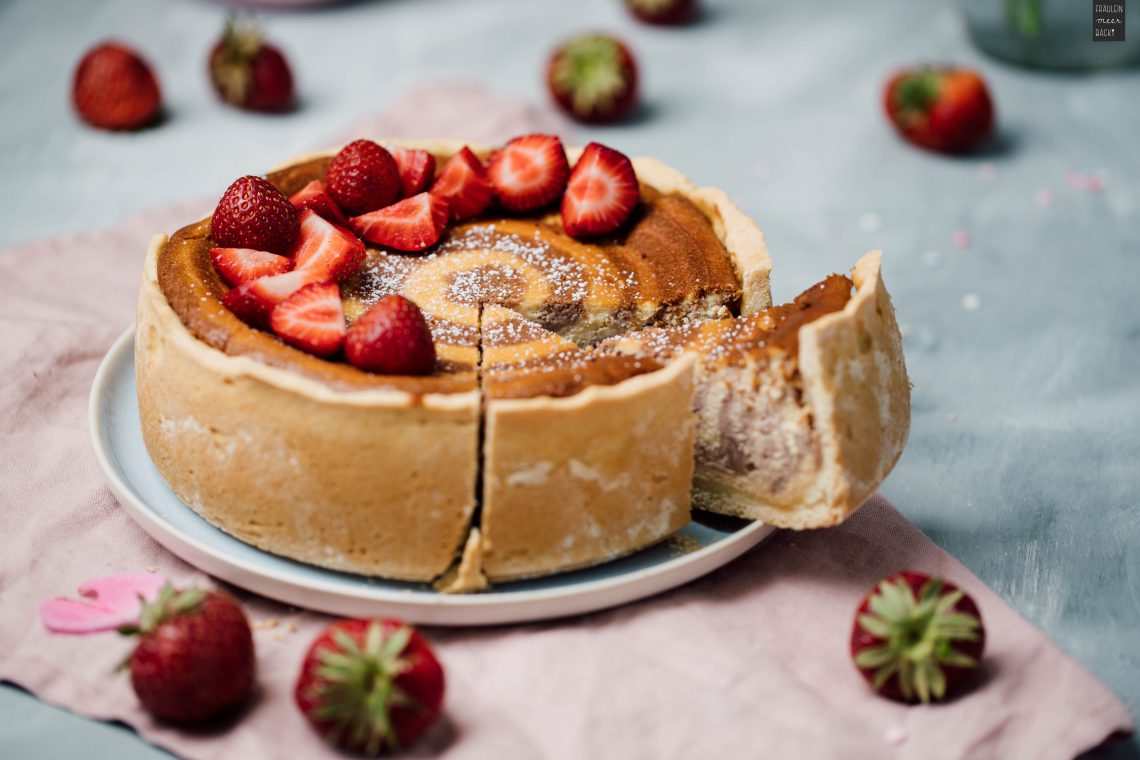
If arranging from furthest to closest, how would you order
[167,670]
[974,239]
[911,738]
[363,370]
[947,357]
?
[974,239] → [947,357] → [363,370] → [911,738] → [167,670]

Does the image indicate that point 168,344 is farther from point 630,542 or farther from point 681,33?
point 681,33

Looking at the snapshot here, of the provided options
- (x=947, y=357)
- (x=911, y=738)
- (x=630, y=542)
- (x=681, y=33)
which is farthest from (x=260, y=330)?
(x=681, y=33)

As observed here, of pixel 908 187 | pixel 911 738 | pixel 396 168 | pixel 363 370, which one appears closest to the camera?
pixel 911 738

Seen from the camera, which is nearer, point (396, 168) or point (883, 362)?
point (883, 362)

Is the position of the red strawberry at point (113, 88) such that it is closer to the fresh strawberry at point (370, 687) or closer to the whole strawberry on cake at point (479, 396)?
the whole strawberry on cake at point (479, 396)

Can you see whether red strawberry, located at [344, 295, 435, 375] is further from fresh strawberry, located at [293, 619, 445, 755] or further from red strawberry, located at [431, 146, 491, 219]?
red strawberry, located at [431, 146, 491, 219]

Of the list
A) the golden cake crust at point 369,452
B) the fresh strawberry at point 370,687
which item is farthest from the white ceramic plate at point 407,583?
the fresh strawberry at point 370,687
